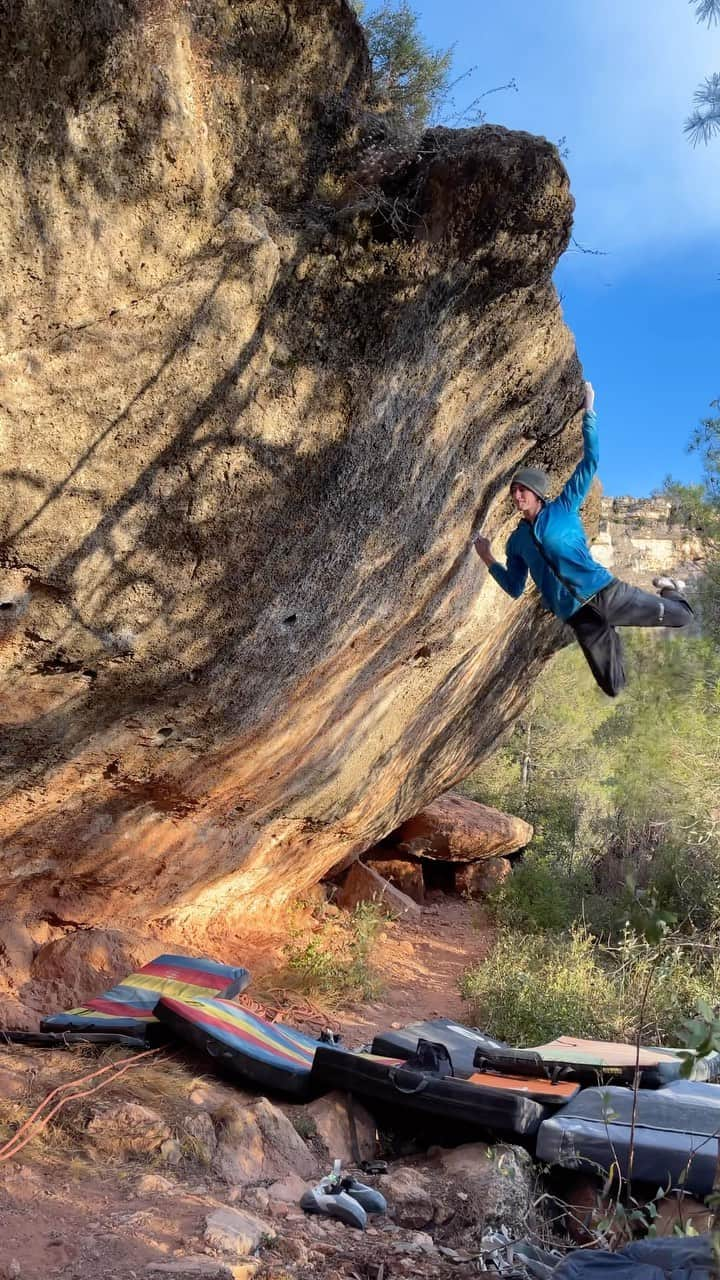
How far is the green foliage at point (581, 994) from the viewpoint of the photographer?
21.8ft

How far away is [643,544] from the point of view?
83.7 feet

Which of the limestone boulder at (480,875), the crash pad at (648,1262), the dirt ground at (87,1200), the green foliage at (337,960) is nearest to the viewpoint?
the crash pad at (648,1262)

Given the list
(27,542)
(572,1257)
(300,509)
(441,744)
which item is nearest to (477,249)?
(300,509)

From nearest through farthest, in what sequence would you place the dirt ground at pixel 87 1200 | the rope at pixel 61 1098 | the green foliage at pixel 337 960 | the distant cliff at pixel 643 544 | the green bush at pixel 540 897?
the dirt ground at pixel 87 1200 → the rope at pixel 61 1098 → the green foliage at pixel 337 960 → the green bush at pixel 540 897 → the distant cliff at pixel 643 544

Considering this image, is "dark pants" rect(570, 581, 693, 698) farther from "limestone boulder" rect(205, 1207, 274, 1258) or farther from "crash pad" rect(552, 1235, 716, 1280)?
"limestone boulder" rect(205, 1207, 274, 1258)

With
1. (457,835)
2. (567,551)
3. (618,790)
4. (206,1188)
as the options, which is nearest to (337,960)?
(457,835)

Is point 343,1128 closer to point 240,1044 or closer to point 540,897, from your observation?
point 240,1044

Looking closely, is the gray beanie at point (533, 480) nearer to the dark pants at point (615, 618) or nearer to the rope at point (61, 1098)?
the dark pants at point (615, 618)

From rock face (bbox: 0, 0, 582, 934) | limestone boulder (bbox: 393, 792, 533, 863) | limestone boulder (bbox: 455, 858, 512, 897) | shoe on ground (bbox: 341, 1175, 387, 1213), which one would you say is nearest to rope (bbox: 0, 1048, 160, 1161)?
shoe on ground (bbox: 341, 1175, 387, 1213)

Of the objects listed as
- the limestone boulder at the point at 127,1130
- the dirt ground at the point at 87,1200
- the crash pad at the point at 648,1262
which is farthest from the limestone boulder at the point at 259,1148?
the crash pad at the point at 648,1262

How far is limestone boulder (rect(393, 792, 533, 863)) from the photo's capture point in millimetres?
12023

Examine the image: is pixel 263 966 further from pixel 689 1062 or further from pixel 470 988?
pixel 689 1062

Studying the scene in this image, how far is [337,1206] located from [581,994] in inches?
160

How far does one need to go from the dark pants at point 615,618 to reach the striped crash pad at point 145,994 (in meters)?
2.97
